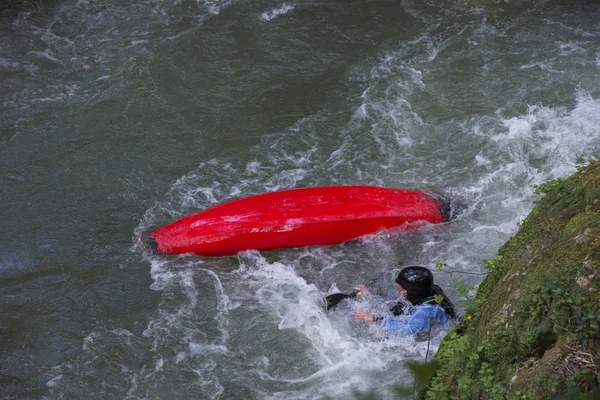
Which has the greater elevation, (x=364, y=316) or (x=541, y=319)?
(x=541, y=319)

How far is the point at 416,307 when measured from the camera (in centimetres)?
477

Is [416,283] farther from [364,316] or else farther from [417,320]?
[364,316]

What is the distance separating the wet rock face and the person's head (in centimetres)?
86

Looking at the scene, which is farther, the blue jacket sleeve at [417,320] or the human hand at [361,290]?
the human hand at [361,290]

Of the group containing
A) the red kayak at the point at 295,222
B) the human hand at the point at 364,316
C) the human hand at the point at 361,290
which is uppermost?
the red kayak at the point at 295,222

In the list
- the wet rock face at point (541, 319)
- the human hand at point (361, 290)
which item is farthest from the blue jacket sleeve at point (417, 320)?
the wet rock face at point (541, 319)

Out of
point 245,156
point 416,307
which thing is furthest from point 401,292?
point 245,156

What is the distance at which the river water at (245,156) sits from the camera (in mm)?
5043

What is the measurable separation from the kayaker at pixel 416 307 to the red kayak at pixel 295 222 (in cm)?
105

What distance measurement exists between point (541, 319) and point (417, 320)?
162 centimetres

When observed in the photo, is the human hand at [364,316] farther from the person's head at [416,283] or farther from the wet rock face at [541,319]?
the wet rock face at [541,319]

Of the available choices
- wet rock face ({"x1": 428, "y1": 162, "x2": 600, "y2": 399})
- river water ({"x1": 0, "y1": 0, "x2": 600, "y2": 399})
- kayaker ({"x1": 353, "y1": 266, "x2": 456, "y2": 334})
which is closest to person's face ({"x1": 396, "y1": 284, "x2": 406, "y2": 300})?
kayaker ({"x1": 353, "y1": 266, "x2": 456, "y2": 334})

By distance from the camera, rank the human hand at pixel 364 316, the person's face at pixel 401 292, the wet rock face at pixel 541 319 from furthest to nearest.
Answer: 1. the human hand at pixel 364 316
2. the person's face at pixel 401 292
3. the wet rock face at pixel 541 319

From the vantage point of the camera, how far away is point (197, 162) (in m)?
6.86
